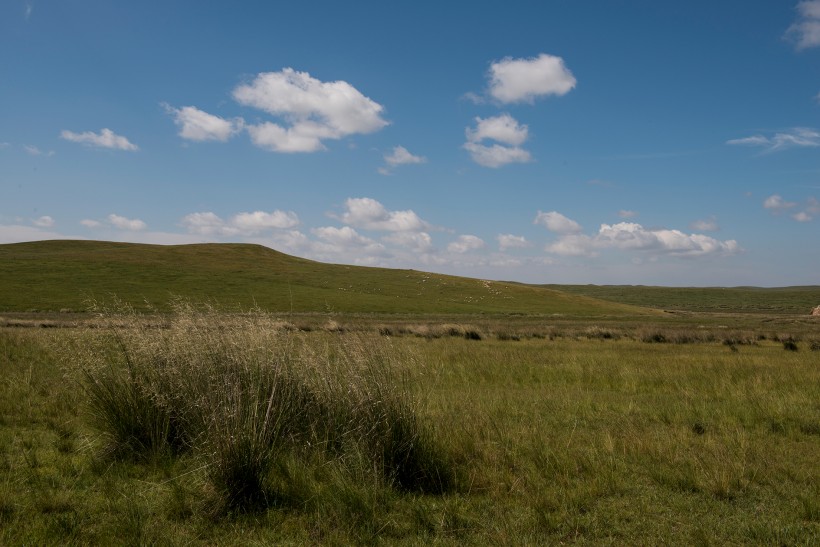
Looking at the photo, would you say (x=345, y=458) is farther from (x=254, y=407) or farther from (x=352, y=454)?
(x=254, y=407)

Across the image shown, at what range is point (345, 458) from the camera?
20.7 feet

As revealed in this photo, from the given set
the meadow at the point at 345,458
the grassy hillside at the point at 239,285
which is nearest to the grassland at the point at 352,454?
the meadow at the point at 345,458

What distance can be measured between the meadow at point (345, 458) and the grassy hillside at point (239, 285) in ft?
124

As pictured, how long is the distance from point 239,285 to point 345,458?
67.6 m

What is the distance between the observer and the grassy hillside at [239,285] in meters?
58.0

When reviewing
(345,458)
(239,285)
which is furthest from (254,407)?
(239,285)

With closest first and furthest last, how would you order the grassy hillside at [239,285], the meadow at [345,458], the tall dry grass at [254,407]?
the meadow at [345,458], the tall dry grass at [254,407], the grassy hillside at [239,285]

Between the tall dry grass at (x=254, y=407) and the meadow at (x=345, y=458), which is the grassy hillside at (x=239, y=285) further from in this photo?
the tall dry grass at (x=254, y=407)

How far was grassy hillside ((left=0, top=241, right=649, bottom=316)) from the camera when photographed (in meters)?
58.0

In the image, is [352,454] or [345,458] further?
[345,458]

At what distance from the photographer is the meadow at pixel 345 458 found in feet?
16.6

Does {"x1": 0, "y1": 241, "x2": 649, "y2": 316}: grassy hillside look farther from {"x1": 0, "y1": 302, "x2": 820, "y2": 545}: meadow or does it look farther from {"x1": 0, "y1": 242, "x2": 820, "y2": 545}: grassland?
Result: {"x1": 0, "y1": 302, "x2": 820, "y2": 545}: meadow

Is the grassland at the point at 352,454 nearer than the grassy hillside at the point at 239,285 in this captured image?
Yes

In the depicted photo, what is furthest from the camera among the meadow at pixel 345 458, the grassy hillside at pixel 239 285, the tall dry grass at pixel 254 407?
the grassy hillside at pixel 239 285
